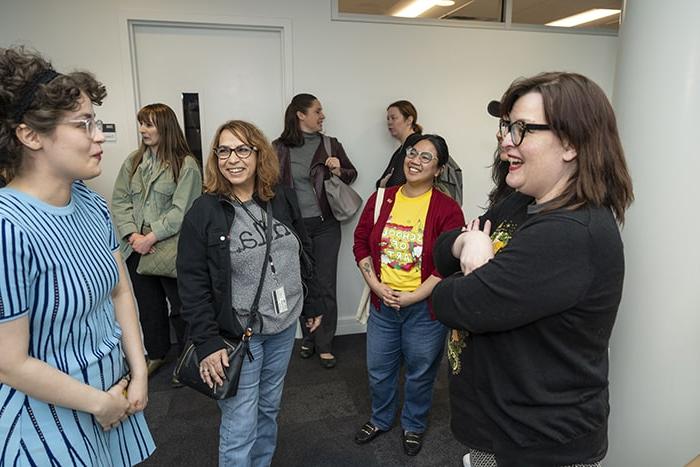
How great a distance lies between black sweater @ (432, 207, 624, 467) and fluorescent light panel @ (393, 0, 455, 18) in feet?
9.51

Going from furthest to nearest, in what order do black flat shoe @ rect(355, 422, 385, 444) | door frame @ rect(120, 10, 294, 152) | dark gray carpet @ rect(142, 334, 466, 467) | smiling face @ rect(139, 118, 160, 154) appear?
door frame @ rect(120, 10, 294, 152) < smiling face @ rect(139, 118, 160, 154) < black flat shoe @ rect(355, 422, 385, 444) < dark gray carpet @ rect(142, 334, 466, 467)

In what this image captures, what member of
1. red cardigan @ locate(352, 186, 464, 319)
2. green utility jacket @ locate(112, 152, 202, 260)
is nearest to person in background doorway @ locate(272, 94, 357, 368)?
green utility jacket @ locate(112, 152, 202, 260)

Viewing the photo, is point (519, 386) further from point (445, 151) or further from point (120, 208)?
point (120, 208)

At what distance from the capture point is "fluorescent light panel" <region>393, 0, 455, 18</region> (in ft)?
11.3

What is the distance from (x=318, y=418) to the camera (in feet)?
8.50

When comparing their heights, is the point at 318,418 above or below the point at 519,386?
below

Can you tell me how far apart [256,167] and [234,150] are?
0.11 meters

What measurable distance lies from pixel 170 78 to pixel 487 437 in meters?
3.09

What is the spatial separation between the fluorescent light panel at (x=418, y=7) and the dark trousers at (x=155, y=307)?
252cm

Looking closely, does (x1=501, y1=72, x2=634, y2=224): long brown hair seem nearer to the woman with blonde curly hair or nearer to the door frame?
the woman with blonde curly hair

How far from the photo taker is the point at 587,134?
3.24 ft

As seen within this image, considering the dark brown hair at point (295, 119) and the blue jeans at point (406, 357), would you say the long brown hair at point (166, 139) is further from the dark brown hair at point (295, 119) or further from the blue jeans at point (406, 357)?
the blue jeans at point (406, 357)

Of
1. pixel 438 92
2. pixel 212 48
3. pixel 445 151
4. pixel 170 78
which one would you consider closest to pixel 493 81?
pixel 438 92

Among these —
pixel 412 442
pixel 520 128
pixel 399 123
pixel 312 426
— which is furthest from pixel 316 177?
pixel 520 128
